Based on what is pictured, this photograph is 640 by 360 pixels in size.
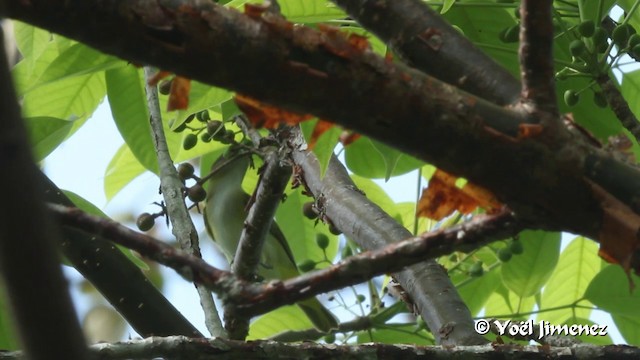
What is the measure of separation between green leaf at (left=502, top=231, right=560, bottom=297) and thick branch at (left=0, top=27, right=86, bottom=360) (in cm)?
211

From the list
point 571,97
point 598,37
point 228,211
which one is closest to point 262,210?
point 571,97

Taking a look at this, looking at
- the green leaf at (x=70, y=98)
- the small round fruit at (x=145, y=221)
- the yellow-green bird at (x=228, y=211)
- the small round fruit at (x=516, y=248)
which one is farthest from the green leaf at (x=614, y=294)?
the yellow-green bird at (x=228, y=211)

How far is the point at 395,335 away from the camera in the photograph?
2.68 meters

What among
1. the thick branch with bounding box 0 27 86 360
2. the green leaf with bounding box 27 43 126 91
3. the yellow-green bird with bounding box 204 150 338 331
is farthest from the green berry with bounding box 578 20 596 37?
the yellow-green bird with bounding box 204 150 338 331

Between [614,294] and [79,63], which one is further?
[614,294]

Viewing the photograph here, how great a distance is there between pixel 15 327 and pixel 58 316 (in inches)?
0.9

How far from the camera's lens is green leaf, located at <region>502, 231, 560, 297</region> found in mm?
2496

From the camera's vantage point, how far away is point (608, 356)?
152 cm

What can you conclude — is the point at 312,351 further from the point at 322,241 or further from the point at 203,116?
the point at 322,241

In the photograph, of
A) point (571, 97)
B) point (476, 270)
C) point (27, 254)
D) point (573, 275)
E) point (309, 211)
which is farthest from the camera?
point (309, 211)

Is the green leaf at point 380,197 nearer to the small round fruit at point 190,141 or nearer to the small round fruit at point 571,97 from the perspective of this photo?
the small round fruit at point 190,141

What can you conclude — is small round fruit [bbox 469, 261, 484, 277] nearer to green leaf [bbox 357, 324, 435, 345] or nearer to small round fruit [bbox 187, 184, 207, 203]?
green leaf [bbox 357, 324, 435, 345]

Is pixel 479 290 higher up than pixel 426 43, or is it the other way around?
pixel 479 290

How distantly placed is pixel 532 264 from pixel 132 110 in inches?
44.7
